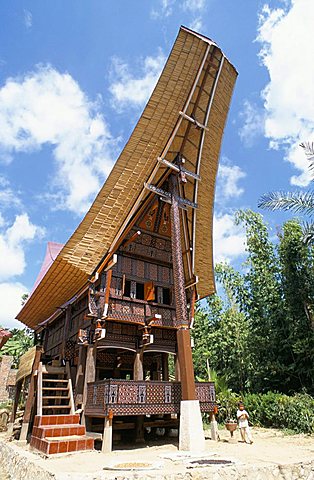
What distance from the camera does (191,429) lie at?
24.1 ft

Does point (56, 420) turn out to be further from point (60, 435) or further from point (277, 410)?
point (277, 410)

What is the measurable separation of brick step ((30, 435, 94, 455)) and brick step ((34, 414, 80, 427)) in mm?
482

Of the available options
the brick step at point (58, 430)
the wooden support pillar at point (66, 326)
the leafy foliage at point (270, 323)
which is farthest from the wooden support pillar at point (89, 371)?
the leafy foliage at point (270, 323)

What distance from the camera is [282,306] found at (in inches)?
642

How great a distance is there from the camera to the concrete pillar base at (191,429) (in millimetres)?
7223

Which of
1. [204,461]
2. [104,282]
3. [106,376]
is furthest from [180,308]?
[106,376]

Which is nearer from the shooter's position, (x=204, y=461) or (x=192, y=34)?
(x=204, y=461)

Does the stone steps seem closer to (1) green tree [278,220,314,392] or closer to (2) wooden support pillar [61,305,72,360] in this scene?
(2) wooden support pillar [61,305,72,360]

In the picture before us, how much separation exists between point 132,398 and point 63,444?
1652mm

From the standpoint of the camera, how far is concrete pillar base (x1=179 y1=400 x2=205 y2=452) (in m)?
7.22

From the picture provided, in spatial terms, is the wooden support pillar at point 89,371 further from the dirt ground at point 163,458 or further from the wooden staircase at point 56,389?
the dirt ground at point 163,458

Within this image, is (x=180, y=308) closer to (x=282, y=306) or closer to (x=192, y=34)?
(x=192, y=34)

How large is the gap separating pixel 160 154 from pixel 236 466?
735 centimetres

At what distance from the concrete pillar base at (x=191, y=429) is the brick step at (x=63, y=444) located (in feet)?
6.56
